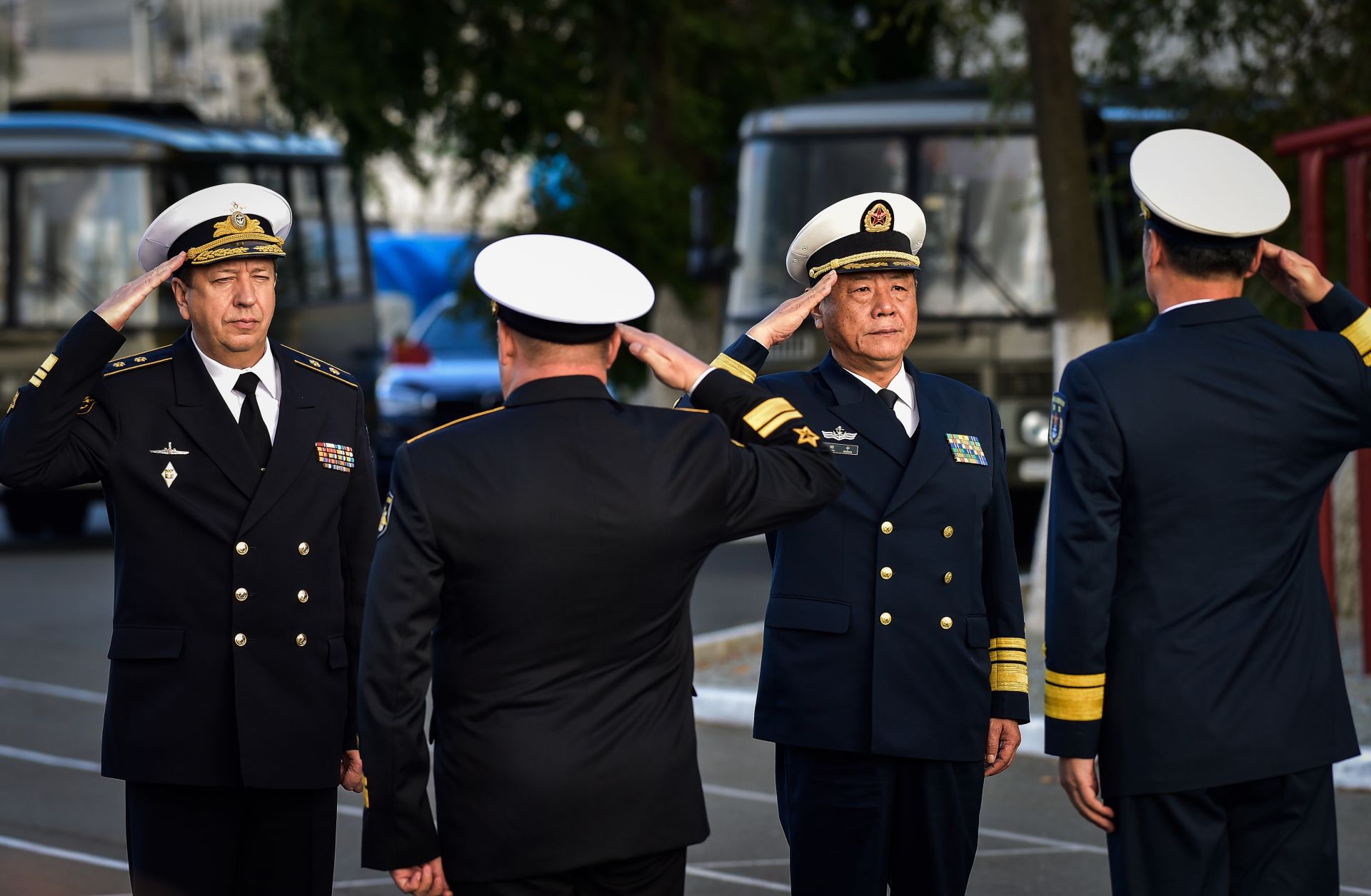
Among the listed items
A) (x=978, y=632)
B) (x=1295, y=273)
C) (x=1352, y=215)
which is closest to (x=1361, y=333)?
(x=1295, y=273)

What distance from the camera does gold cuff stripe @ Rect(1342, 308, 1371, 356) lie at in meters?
4.03

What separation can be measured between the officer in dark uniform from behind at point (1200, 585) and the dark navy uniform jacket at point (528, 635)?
2.88 feet

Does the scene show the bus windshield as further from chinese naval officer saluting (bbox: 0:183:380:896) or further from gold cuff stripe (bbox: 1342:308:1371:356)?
gold cuff stripe (bbox: 1342:308:1371:356)

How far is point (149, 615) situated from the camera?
435 cm

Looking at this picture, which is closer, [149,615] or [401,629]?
[401,629]

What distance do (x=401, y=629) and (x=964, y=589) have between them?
63.1 inches

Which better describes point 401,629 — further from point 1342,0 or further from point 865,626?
point 1342,0

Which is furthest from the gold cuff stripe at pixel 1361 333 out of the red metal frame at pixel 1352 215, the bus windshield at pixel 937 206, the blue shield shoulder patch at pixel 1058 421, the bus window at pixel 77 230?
the bus window at pixel 77 230

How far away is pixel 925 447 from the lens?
450cm

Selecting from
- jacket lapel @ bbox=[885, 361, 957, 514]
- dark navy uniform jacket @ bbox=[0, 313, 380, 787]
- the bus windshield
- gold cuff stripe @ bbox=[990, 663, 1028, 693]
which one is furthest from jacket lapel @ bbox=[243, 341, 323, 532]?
the bus windshield

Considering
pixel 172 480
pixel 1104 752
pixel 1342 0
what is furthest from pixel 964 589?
pixel 1342 0

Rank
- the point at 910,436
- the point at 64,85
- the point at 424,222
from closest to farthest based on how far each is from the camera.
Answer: the point at 910,436, the point at 424,222, the point at 64,85

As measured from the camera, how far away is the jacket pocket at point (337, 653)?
444 centimetres

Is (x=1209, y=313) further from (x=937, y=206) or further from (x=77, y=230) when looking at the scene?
(x=77, y=230)
